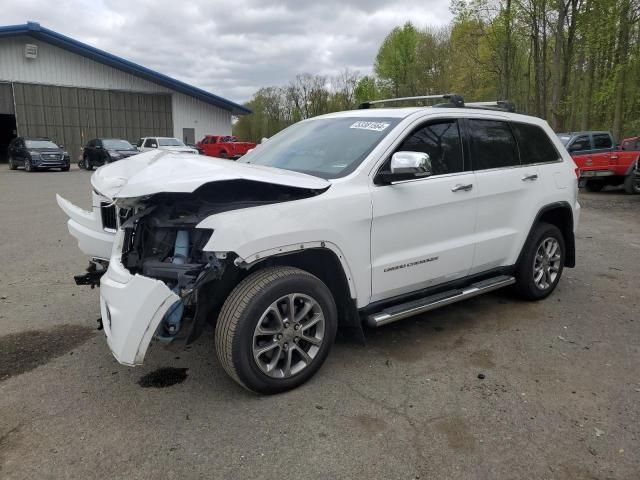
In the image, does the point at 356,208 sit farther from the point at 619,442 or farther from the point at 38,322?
the point at 38,322

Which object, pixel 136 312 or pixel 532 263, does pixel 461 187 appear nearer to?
pixel 532 263

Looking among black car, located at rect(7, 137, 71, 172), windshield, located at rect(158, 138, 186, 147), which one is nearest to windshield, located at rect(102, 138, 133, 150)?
windshield, located at rect(158, 138, 186, 147)

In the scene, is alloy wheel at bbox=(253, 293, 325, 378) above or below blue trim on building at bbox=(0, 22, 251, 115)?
below

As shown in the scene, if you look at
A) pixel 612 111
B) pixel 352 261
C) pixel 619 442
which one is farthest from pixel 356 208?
pixel 612 111

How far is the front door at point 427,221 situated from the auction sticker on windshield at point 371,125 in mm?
208

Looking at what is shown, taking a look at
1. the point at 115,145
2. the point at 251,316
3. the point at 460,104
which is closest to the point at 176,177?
the point at 251,316

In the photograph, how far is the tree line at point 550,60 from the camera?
2423cm

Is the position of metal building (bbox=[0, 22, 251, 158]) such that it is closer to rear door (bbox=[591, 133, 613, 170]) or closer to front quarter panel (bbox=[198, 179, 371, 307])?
rear door (bbox=[591, 133, 613, 170])

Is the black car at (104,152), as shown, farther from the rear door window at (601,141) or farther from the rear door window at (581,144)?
the rear door window at (601,141)

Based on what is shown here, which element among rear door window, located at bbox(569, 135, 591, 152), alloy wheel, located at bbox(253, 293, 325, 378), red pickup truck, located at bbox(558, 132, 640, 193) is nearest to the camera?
alloy wheel, located at bbox(253, 293, 325, 378)

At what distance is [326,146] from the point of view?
161 inches

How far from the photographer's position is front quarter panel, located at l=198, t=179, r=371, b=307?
2.98 meters

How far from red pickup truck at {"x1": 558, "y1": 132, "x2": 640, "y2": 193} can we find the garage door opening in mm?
36182

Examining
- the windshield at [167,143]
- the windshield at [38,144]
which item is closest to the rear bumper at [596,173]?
the windshield at [167,143]
